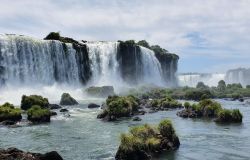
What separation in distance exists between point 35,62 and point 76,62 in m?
16.5

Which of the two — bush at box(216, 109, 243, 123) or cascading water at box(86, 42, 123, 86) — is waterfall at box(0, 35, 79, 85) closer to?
cascading water at box(86, 42, 123, 86)

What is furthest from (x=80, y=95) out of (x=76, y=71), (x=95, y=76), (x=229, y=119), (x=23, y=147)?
(x=23, y=147)

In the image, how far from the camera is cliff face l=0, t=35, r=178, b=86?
106 meters

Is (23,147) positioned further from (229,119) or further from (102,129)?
(229,119)

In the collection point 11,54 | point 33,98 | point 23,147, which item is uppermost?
point 11,54

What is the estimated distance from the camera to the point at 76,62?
125000mm

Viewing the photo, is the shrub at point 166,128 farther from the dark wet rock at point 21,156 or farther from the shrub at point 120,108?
the shrub at point 120,108

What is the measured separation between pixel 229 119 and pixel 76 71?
63996 mm

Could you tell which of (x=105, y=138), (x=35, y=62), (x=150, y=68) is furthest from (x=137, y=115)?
(x=150, y=68)

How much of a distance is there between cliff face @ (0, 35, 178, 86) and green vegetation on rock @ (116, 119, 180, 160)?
64246mm

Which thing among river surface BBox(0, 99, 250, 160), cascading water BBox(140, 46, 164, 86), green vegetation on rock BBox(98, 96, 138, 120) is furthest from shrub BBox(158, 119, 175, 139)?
cascading water BBox(140, 46, 164, 86)

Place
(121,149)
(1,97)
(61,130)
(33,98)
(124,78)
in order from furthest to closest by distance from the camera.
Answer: (124,78) → (1,97) → (33,98) → (61,130) → (121,149)

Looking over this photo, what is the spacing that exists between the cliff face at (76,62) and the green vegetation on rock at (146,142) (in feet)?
211

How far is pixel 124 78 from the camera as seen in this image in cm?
15562
